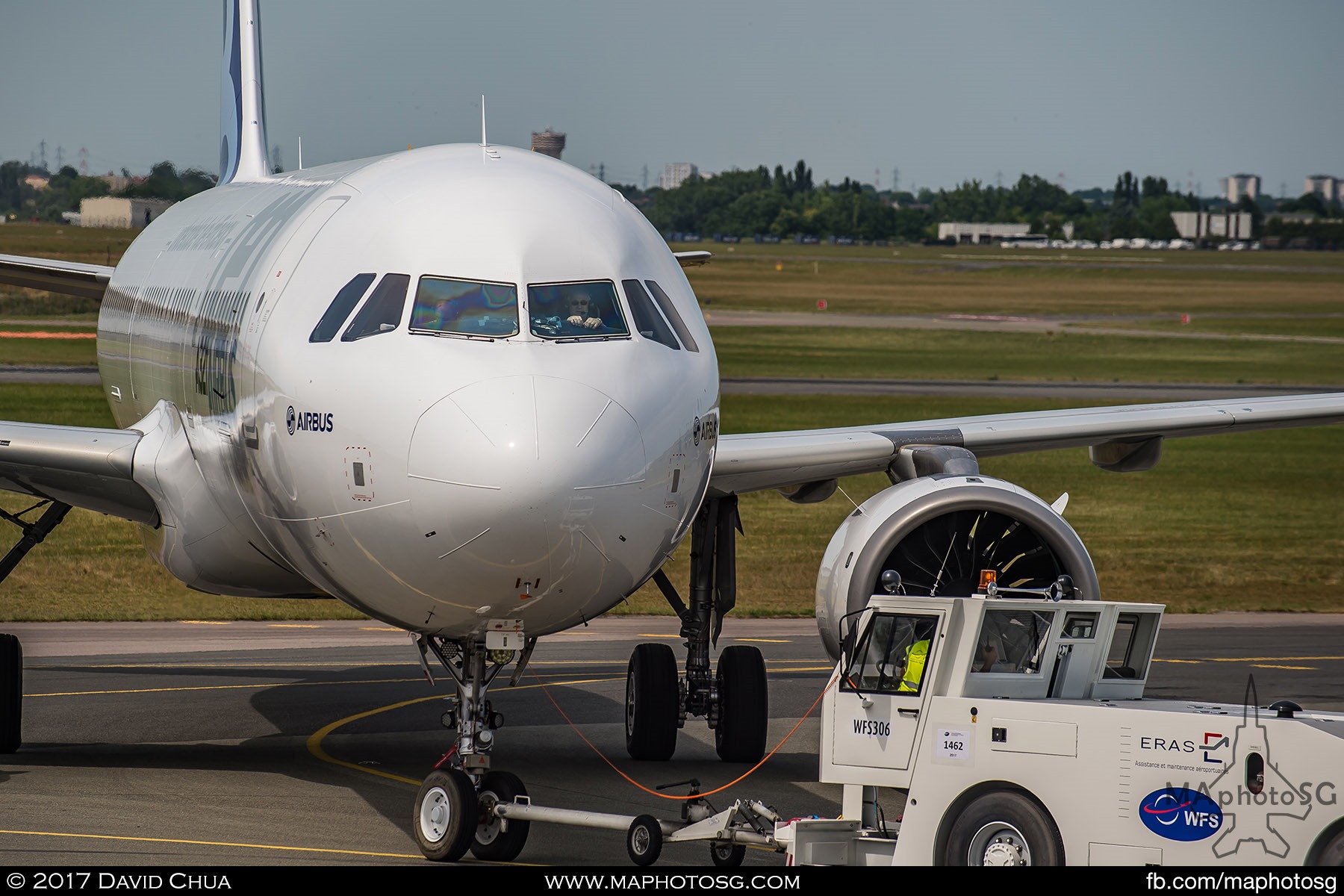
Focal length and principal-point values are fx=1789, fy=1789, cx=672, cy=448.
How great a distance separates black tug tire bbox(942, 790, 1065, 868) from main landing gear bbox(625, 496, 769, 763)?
5.76 metres

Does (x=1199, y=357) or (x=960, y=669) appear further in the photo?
(x=1199, y=357)

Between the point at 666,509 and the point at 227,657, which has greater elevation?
the point at 666,509

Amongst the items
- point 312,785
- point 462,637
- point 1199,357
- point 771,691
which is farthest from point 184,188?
point 1199,357

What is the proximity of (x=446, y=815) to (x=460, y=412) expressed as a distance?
10.3ft

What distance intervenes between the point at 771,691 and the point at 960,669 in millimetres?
9598

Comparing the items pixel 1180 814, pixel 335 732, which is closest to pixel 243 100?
pixel 335 732

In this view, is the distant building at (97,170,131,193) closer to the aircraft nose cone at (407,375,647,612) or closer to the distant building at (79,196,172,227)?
the distant building at (79,196,172,227)

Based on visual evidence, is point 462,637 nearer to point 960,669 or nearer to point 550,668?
point 960,669

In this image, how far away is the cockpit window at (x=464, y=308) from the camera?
11.7 meters

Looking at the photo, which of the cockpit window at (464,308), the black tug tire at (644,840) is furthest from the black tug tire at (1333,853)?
the cockpit window at (464,308)

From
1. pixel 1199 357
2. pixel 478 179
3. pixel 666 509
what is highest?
pixel 478 179

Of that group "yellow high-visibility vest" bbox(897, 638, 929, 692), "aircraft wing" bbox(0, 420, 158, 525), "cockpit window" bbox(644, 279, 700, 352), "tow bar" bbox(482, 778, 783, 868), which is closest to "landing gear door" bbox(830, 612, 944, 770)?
"yellow high-visibility vest" bbox(897, 638, 929, 692)

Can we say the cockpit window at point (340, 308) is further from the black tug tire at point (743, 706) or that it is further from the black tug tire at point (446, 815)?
the black tug tire at point (743, 706)
